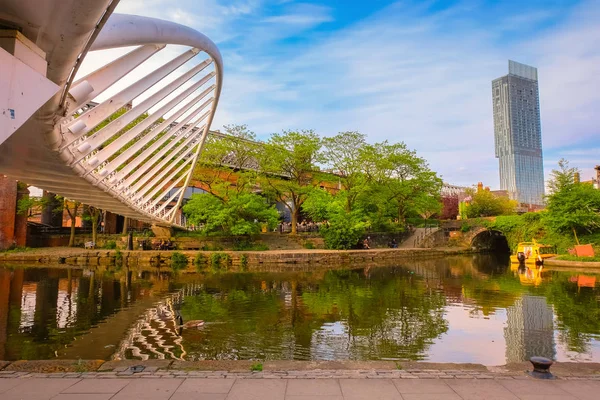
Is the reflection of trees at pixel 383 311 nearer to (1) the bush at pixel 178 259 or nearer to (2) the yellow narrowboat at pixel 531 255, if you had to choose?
(1) the bush at pixel 178 259

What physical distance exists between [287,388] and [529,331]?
7315 mm

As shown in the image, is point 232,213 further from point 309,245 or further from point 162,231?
point 309,245

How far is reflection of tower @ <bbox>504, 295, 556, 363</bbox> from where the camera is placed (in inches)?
307

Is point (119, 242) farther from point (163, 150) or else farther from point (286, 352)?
point (286, 352)

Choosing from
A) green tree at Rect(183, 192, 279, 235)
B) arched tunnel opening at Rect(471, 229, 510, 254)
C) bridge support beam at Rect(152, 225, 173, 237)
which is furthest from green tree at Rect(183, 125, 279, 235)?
arched tunnel opening at Rect(471, 229, 510, 254)

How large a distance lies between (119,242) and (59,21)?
30624mm

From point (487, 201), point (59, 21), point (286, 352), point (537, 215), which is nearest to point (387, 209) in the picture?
point (537, 215)

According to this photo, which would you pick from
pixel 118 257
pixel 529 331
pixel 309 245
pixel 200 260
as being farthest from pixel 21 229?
pixel 529 331

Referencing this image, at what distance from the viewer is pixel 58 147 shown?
7.46m

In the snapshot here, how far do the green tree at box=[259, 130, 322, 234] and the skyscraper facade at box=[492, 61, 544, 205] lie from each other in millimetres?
154743

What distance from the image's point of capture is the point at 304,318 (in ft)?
35.5

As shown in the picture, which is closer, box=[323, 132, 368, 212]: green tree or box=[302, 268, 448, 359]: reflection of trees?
box=[302, 268, 448, 359]: reflection of trees

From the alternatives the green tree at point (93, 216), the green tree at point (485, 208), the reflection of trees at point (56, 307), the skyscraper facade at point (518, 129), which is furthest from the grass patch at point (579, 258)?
the skyscraper facade at point (518, 129)

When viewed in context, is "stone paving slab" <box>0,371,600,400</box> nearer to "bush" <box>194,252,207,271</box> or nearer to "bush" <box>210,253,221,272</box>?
"bush" <box>210,253,221,272</box>
